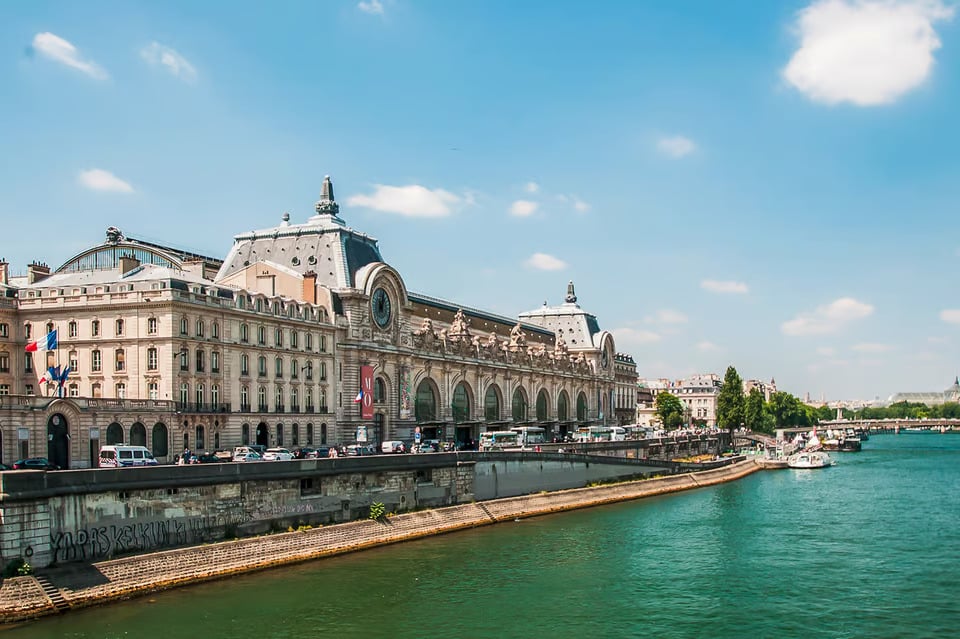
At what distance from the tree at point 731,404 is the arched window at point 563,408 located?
1549 inches

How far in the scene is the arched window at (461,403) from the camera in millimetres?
113375

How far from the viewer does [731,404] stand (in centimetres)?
17925

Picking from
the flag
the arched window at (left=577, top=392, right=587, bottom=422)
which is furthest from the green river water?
the arched window at (left=577, top=392, right=587, bottom=422)

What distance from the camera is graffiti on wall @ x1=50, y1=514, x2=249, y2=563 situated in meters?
41.7

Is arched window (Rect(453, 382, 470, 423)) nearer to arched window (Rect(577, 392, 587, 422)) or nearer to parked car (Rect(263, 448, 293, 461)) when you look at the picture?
arched window (Rect(577, 392, 587, 422))

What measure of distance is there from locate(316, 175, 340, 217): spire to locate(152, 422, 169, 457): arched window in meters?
37.6

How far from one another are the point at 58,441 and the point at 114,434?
14.2 feet

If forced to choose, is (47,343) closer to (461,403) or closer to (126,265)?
(126,265)

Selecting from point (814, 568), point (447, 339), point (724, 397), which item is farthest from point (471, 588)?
point (724, 397)

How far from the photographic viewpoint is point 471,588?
4766 centimetres

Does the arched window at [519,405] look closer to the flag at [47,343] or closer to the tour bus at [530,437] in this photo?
the tour bus at [530,437]

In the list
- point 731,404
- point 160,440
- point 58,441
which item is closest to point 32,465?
point 58,441

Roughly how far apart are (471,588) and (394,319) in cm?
5315

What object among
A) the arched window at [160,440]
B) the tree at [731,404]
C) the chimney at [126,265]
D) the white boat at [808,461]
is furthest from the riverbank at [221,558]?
the tree at [731,404]
